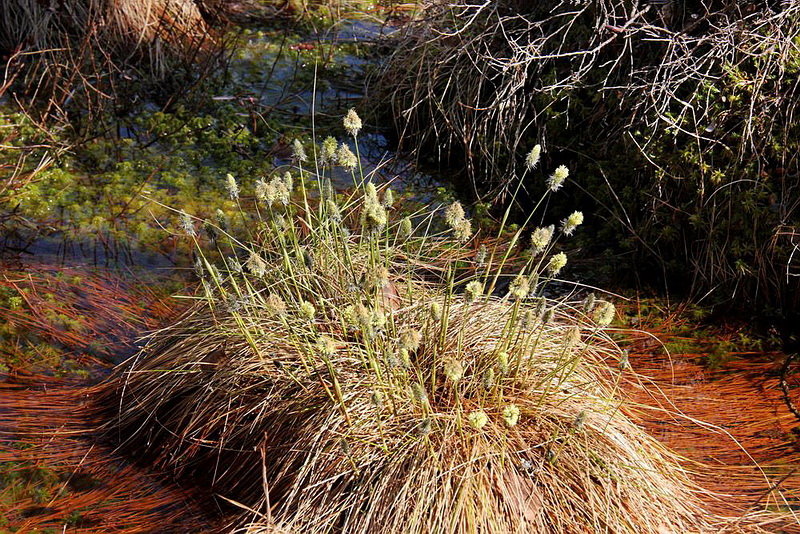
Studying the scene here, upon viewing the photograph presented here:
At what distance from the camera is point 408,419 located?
8.64ft

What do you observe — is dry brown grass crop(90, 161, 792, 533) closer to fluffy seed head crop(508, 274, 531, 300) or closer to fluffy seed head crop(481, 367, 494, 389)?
fluffy seed head crop(481, 367, 494, 389)

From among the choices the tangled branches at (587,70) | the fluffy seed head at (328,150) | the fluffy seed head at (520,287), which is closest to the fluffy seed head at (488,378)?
the fluffy seed head at (520,287)

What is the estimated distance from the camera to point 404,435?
2.58m

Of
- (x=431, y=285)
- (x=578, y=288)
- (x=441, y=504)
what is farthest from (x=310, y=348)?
(x=578, y=288)

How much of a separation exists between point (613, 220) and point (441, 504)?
2375mm

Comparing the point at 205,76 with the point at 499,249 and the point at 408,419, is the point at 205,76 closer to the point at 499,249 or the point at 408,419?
the point at 499,249

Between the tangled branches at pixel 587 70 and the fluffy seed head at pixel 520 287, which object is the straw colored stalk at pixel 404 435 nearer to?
the fluffy seed head at pixel 520 287

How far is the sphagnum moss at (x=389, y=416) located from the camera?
2439mm

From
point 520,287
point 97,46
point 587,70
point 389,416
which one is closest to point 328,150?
point 520,287

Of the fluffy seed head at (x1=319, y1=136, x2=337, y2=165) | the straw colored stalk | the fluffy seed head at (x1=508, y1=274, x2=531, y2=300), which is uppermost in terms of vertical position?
the fluffy seed head at (x1=319, y1=136, x2=337, y2=165)

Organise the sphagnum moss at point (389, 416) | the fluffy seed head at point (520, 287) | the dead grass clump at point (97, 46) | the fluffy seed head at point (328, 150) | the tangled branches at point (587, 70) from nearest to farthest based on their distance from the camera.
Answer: the fluffy seed head at point (520, 287) → the sphagnum moss at point (389, 416) → the fluffy seed head at point (328, 150) → the tangled branches at point (587, 70) → the dead grass clump at point (97, 46)

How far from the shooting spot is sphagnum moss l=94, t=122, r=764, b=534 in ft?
8.00

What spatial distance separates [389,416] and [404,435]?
0.09 m


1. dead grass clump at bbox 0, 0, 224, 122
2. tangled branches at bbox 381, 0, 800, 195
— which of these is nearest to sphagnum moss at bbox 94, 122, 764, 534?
tangled branches at bbox 381, 0, 800, 195
